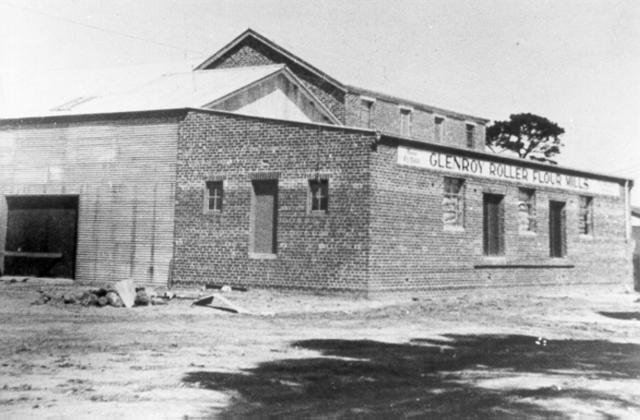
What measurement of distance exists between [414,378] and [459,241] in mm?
12042

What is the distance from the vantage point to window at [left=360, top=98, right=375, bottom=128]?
30.9 meters

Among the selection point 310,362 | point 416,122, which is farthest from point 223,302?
point 416,122

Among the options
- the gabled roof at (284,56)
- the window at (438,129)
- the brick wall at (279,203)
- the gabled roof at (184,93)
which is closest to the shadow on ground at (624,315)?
the brick wall at (279,203)

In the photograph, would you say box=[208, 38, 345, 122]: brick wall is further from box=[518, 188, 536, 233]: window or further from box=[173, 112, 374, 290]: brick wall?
box=[173, 112, 374, 290]: brick wall

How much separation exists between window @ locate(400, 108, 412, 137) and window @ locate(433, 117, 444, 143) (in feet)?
7.61

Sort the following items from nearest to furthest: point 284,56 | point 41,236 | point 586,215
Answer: point 41,236, point 586,215, point 284,56

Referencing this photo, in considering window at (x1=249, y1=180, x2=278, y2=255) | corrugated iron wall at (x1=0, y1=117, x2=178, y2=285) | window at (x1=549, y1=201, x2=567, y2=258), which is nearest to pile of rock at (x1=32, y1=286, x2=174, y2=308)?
window at (x1=249, y1=180, x2=278, y2=255)

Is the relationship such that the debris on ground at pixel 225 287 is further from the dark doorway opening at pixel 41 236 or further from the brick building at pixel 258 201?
the dark doorway opening at pixel 41 236

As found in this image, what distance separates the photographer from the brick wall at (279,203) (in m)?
16.6

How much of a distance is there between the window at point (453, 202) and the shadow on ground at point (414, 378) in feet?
28.3

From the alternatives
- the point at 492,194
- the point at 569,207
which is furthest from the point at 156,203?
the point at 569,207

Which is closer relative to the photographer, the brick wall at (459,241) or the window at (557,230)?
the brick wall at (459,241)

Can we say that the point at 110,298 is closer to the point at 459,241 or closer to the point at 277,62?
the point at 459,241

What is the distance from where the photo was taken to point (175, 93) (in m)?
22.7
